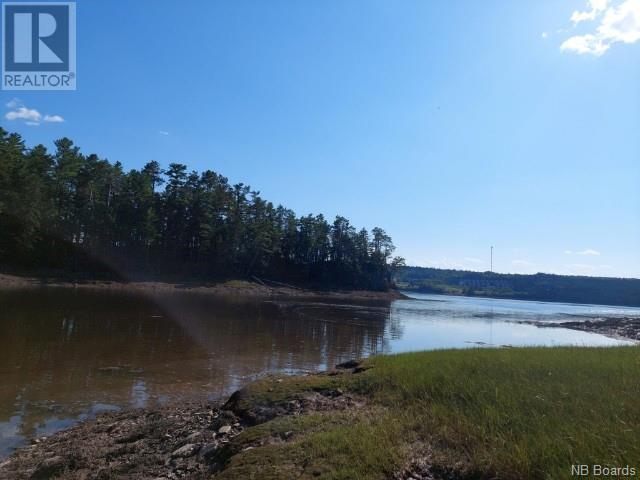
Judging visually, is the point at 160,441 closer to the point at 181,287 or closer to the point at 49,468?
the point at 49,468

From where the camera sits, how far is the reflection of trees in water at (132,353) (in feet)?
41.0

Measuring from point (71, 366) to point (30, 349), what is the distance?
313cm

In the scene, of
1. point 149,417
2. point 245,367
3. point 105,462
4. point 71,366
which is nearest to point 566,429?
point 105,462

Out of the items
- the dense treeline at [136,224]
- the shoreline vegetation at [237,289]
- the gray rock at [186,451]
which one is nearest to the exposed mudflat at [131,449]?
the gray rock at [186,451]

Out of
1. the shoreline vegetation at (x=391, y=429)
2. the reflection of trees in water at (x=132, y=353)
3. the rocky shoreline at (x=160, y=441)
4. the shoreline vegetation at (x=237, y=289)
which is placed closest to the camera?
the shoreline vegetation at (x=391, y=429)

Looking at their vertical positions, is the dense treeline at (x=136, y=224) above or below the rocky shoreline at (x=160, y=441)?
above

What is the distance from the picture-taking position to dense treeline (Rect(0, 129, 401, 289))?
65000mm

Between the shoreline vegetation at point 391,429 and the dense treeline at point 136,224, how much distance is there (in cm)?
6290

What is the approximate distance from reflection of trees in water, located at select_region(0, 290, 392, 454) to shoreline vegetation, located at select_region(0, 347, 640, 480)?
8.41ft

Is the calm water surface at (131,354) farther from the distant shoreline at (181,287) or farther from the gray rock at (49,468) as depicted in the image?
the distant shoreline at (181,287)

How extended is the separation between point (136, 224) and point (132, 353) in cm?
6522

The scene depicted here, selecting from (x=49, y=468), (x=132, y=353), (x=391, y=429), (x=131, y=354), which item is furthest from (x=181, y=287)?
(x=391, y=429)

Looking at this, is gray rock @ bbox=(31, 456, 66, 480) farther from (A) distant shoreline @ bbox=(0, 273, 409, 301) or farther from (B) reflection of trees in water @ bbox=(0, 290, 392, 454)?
(A) distant shoreline @ bbox=(0, 273, 409, 301)

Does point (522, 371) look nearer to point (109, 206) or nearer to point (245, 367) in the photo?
point (245, 367)
